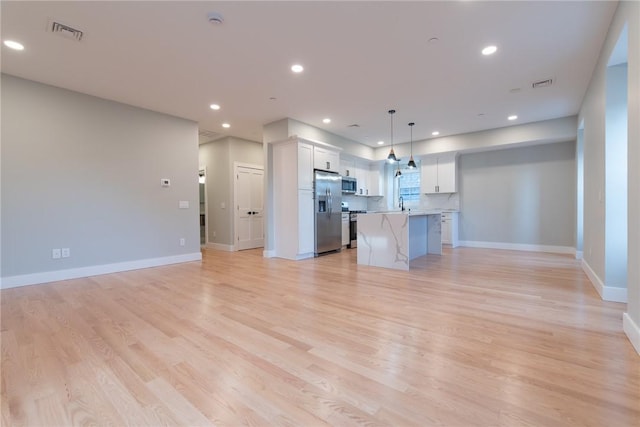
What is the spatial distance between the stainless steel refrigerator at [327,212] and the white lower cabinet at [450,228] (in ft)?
9.21

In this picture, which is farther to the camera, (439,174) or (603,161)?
(439,174)

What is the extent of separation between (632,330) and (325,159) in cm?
507

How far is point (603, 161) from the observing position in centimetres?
300

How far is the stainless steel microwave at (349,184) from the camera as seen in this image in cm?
731

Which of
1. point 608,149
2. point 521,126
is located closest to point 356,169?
point 521,126

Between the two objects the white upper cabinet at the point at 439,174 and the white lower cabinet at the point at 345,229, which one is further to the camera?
the white upper cabinet at the point at 439,174

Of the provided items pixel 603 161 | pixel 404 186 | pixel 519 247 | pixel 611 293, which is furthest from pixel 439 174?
pixel 611 293

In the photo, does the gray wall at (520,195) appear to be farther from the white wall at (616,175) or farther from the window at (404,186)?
the white wall at (616,175)

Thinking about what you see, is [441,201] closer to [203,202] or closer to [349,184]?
[349,184]

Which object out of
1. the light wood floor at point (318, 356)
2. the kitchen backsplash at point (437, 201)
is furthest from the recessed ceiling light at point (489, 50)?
the kitchen backsplash at point (437, 201)

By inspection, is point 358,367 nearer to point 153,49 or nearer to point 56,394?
point 56,394

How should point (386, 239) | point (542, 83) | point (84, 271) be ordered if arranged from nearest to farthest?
point (542, 83) → point (84, 271) → point (386, 239)

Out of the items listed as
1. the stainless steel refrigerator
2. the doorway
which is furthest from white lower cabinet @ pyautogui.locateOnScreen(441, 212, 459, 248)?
Answer: the doorway

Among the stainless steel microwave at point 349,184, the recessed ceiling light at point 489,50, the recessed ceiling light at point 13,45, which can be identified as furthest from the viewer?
the stainless steel microwave at point 349,184
